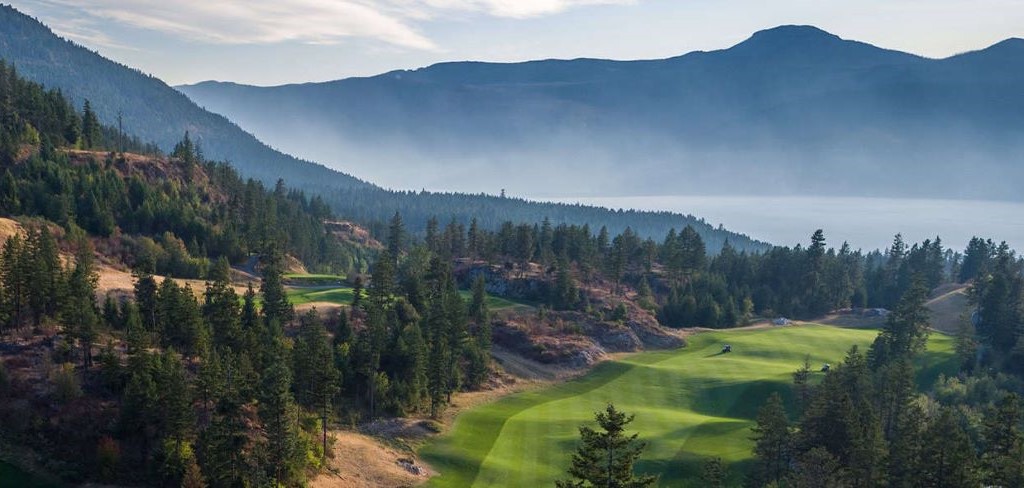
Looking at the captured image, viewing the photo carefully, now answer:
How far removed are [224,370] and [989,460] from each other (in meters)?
55.5

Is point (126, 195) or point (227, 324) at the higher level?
point (126, 195)

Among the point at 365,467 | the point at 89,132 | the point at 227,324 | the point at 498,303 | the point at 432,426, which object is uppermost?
the point at 89,132

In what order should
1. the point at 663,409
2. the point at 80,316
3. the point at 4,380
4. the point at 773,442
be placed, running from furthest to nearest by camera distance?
the point at 663,409 < the point at 80,316 < the point at 4,380 < the point at 773,442

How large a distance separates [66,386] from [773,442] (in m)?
57.1

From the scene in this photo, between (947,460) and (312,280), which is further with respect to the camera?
(312,280)

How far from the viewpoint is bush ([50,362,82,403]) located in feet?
167

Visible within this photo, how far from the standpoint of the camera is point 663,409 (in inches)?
3039

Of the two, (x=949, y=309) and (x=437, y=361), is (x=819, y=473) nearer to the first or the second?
(x=437, y=361)

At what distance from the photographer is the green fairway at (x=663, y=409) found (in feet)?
186

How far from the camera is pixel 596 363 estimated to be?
97.3m

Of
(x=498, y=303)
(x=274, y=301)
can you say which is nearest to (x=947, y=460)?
(x=274, y=301)

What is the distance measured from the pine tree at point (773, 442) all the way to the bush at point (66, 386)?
181 ft

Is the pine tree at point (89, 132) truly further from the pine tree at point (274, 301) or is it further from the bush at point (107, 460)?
the bush at point (107, 460)

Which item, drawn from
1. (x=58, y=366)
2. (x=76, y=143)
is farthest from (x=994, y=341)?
(x=76, y=143)
